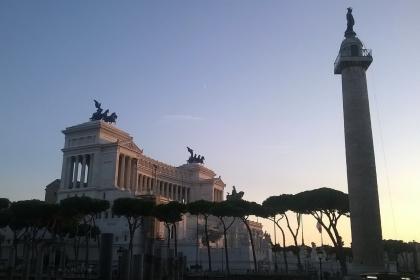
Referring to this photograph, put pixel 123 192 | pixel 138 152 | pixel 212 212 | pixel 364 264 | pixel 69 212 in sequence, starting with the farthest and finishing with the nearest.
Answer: pixel 138 152, pixel 123 192, pixel 212 212, pixel 69 212, pixel 364 264

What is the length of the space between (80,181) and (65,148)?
29.9 feet

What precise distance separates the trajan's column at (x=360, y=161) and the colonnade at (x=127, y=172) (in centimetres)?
6449

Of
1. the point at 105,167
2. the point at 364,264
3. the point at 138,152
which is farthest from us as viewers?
the point at 138,152

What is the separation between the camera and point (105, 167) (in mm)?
102500

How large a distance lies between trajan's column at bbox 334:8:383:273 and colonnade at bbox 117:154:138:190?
64492 mm

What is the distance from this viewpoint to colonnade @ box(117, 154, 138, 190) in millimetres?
103500

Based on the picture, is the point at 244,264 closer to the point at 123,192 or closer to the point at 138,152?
the point at 123,192

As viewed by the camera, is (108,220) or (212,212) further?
(108,220)

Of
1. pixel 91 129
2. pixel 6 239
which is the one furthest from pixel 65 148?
pixel 6 239

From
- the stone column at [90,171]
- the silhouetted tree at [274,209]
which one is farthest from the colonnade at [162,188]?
the silhouetted tree at [274,209]

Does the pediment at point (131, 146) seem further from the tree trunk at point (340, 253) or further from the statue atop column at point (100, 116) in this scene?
the tree trunk at point (340, 253)

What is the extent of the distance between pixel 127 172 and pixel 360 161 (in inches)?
2724

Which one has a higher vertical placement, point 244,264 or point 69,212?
point 69,212

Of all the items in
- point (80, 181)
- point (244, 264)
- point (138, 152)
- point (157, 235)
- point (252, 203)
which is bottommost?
point (244, 264)
